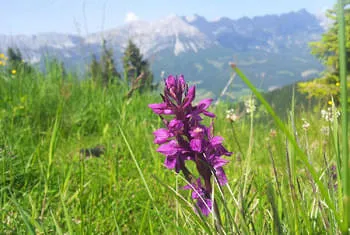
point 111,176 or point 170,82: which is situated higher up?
point 170,82

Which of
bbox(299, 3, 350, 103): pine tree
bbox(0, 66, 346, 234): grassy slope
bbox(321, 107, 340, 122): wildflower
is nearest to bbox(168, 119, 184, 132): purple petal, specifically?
bbox(0, 66, 346, 234): grassy slope

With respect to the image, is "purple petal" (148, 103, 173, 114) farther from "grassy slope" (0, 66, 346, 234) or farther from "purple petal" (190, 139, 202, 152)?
"grassy slope" (0, 66, 346, 234)

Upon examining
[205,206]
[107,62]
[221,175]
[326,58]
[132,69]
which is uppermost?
[326,58]

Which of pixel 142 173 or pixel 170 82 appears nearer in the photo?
pixel 170 82

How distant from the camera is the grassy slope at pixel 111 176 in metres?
1.23

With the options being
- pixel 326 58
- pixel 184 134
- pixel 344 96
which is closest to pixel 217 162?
pixel 184 134

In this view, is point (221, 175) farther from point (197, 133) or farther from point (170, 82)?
point (170, 82)

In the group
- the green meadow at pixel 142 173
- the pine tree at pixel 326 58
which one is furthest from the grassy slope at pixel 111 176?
the pine tree at pixel 326 58

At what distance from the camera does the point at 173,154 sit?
122 centimetres

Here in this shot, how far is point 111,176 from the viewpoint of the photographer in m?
2.47

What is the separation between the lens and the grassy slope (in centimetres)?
123

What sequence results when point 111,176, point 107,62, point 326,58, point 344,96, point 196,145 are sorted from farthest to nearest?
point 326,58
point 107,62
point 111,176
point 196,145
point 344,96

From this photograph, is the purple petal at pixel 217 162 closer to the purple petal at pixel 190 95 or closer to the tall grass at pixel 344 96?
the purple petal at pixel 190 95

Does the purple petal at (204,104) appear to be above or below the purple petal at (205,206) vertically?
above
